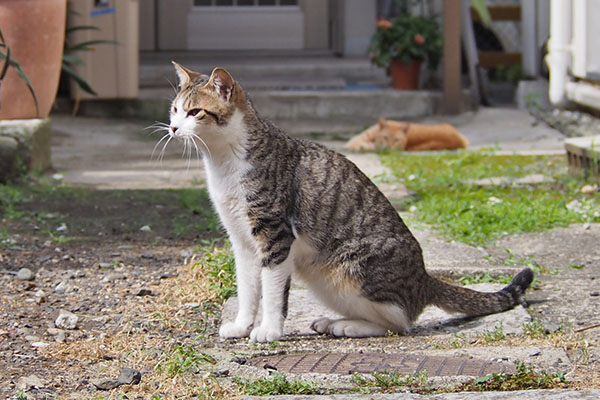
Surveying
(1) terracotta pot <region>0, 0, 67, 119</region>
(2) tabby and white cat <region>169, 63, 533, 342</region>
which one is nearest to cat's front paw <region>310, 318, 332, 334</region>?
(2) tabby and white cat <region>169, 63, 533, 342</region>

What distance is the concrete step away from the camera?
32.1 feet

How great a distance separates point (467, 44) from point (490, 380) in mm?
8244

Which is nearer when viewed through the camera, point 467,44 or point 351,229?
point 351,229

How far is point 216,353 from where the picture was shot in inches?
122

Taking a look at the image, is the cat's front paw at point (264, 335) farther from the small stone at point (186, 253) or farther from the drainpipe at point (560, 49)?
the drainpipe at point (560, 49)

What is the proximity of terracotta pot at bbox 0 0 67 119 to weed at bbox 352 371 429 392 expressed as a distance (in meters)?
4.61

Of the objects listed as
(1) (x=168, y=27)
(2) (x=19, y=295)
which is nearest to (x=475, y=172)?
(2) (x=19, y=295)

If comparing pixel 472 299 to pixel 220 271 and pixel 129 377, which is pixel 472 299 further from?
pixel 129 377

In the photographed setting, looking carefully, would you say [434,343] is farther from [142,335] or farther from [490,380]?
[142,335]

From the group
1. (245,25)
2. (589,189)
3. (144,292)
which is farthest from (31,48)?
(245,25)

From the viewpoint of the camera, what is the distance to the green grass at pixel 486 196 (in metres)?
4.82

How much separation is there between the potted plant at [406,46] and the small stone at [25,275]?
661cm

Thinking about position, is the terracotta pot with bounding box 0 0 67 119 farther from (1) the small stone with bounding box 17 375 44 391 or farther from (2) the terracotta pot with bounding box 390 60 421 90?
(2) the terracotta pot with bounding box 390 60 421 90

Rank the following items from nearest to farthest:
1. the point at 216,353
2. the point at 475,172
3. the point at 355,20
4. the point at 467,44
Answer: the point at 216,353 < the point at 475,172 < the point at 467,44 < the point at 355,20
